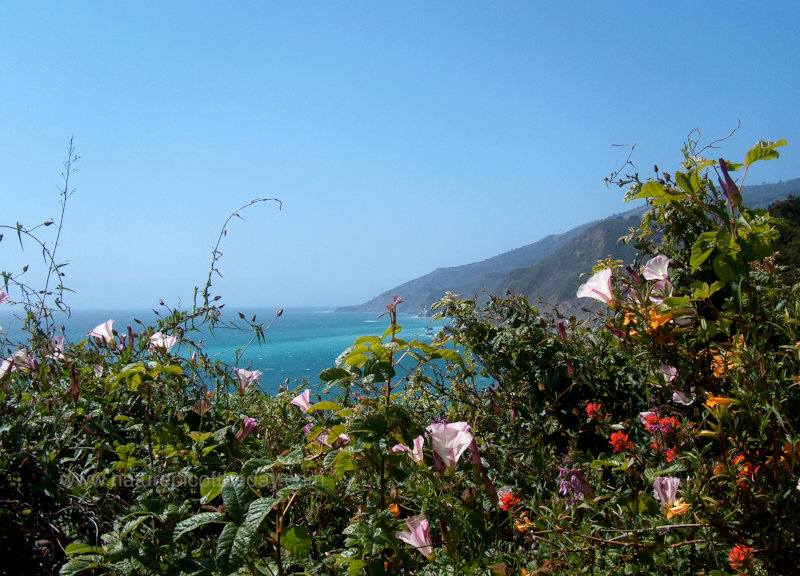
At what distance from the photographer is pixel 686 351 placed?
112 cm

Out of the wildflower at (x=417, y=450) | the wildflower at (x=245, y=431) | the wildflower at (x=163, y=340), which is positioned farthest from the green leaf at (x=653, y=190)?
the wildflower at (x=163, y=340)

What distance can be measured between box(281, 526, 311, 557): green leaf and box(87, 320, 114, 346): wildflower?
3.96 feet

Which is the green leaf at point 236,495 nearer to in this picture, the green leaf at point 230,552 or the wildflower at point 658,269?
the green leaf at point 230,552

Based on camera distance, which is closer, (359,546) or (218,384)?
(359,546)

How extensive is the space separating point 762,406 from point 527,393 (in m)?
0.90

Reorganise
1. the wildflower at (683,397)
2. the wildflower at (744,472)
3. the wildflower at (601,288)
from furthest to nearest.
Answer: the wildflower at (601,288) < the wildflower at (683,397) < the wildflower at (744,472)

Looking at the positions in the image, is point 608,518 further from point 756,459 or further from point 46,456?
point 46,456

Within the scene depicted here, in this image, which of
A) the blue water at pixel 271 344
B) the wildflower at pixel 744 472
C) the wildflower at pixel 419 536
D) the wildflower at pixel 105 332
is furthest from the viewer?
the blue water at pixel 271 344

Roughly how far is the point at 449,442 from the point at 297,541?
1.11 ft

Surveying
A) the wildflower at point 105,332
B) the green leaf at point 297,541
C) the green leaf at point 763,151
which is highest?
the green leaf at point 763,151

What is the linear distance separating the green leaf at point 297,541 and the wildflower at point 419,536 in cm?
20

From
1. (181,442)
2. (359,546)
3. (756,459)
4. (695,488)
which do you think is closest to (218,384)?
(181,442)

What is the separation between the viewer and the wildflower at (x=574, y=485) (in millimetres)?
1088

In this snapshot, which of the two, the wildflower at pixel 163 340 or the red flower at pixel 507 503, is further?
the wildflower at pixel 163 340
